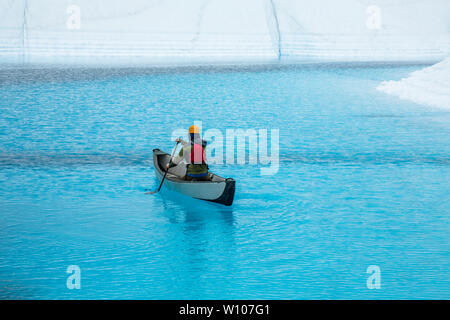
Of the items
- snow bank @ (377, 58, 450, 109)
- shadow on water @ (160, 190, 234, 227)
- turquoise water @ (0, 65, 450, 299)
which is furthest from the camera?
snow bank @ (377, 58, 450, 109)

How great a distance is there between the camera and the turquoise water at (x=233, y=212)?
777 centimetres

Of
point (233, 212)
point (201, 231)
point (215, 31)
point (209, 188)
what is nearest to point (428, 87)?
point (233, 212)

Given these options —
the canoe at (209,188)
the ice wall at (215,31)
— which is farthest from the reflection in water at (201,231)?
the ice wall at (215,31)

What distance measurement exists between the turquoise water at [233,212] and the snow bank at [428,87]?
244 cm

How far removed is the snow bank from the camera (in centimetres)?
2428

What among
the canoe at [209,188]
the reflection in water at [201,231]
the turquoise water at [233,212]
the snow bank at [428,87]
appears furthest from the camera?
the snow bank at [428,87]

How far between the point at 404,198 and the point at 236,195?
9.92ft

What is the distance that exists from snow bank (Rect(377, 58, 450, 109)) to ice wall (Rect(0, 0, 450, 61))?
59.1 feet

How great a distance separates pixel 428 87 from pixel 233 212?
17.8 m

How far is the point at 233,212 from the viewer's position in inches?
415

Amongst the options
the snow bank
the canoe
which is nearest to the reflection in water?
the canoe

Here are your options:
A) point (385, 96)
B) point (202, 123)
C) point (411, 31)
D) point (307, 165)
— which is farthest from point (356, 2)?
point (307, 165)

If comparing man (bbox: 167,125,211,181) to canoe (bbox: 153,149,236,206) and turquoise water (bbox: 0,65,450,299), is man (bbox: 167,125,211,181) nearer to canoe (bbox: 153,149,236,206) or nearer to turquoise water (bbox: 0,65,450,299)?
canoe (bbox: 153,149,236,206)

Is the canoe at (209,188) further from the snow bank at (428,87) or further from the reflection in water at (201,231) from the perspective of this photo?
the snow bank at (428,87)
